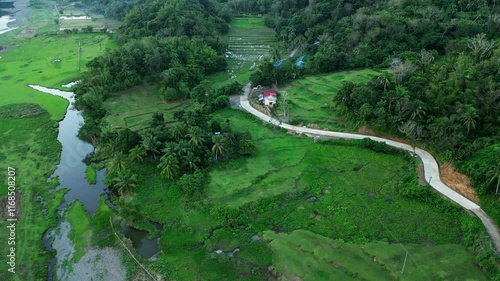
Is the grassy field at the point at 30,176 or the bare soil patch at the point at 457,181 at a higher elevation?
the bare soil patch at the point at 457,181

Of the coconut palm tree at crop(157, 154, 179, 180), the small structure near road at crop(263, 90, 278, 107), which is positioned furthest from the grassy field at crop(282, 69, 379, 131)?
the coconut palm tree at crop(157, 154, 179, 180)

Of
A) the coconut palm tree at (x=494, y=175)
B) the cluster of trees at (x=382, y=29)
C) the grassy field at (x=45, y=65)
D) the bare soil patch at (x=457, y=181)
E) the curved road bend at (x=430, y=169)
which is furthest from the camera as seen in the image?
the cluster of trees at (x=382, y=29)

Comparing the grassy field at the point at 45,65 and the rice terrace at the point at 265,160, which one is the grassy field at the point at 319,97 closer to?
the rice terrace at the point at 265,160

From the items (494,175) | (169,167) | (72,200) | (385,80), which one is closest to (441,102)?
(385,80)

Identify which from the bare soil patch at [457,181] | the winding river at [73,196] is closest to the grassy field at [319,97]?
the bare soil patch at [457,181]

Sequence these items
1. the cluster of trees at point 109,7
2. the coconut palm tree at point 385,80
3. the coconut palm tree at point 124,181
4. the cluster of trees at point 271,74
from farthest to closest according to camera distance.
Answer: the cluster of trees at point 109,7 < the cluster of trees at point 271,74 < the coconut palm tree at point 385,80 < the coconut palm tree at point 124,181

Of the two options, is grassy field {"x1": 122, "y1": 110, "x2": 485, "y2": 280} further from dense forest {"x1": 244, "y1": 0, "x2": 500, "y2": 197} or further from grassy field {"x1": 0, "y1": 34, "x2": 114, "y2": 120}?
grassy field {"x1": 0, "y1": 34, "x2": 114, "y2": 120}

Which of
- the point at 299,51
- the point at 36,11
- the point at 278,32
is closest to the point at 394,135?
the point at 299,51
